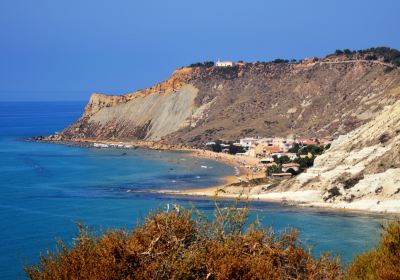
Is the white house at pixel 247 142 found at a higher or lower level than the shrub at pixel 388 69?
lower

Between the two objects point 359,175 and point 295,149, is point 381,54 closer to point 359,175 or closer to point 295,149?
point 295,149

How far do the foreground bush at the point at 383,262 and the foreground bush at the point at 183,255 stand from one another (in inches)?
53.9

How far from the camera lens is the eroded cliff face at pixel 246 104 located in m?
97.1

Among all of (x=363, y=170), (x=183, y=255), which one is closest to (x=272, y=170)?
(x=363, y=170)

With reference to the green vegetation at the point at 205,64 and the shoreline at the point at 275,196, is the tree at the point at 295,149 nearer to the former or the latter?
the shoreline at the point at 275,196

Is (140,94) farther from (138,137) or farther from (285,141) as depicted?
(285,141)

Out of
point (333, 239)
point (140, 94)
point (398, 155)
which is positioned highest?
point (140, 94)

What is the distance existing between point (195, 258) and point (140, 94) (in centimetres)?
12096

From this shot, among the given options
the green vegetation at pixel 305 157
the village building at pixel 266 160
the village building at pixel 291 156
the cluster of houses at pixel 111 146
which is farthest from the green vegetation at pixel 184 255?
the cluster of houses at pixel 111 146

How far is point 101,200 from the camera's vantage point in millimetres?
59219

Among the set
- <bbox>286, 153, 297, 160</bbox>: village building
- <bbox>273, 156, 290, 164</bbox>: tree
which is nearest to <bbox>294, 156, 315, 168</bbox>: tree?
<bbox>273, 156, 290, 164</bbox>: tree

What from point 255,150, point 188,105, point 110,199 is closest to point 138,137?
point 188,105

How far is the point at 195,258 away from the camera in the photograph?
12.7m

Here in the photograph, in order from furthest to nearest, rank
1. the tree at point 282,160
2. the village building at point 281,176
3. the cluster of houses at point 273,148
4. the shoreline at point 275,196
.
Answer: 1. the cluster of houses at point 273,148
2. the tree at point 282,160
3. the village building at point 281,176
4. the shoreline at point 275,196
